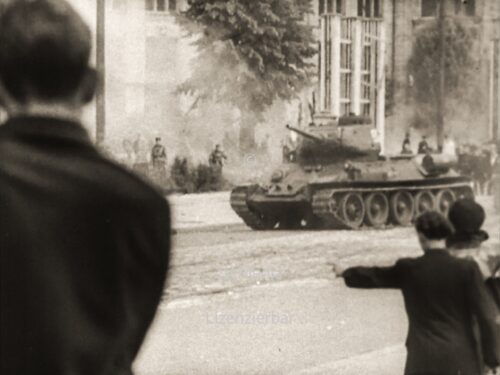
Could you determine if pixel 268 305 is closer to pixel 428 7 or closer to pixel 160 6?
pixel 160 6

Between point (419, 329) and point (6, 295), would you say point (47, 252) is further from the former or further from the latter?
point (419, 329)

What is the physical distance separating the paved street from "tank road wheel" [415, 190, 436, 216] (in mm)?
146

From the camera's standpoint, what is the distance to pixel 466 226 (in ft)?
16.5

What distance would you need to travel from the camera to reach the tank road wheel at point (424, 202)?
6213 millimetres

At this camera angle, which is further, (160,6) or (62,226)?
(160,6)

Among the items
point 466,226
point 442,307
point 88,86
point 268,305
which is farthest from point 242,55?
point 88,86

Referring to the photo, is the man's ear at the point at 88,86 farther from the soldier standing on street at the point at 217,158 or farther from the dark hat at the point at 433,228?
the soldier standing on street at the point at 217,158

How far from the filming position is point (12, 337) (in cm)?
176

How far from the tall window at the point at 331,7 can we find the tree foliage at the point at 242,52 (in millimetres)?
294

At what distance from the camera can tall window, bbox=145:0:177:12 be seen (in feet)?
17.2

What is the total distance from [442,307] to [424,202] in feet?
7.11

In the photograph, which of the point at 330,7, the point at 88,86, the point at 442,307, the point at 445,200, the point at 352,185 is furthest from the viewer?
the point at 352,185

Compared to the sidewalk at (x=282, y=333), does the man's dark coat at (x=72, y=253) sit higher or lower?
higher

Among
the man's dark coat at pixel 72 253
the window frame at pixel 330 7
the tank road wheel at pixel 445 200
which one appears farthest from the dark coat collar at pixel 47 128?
the tank road wheel at pixel 445 200
